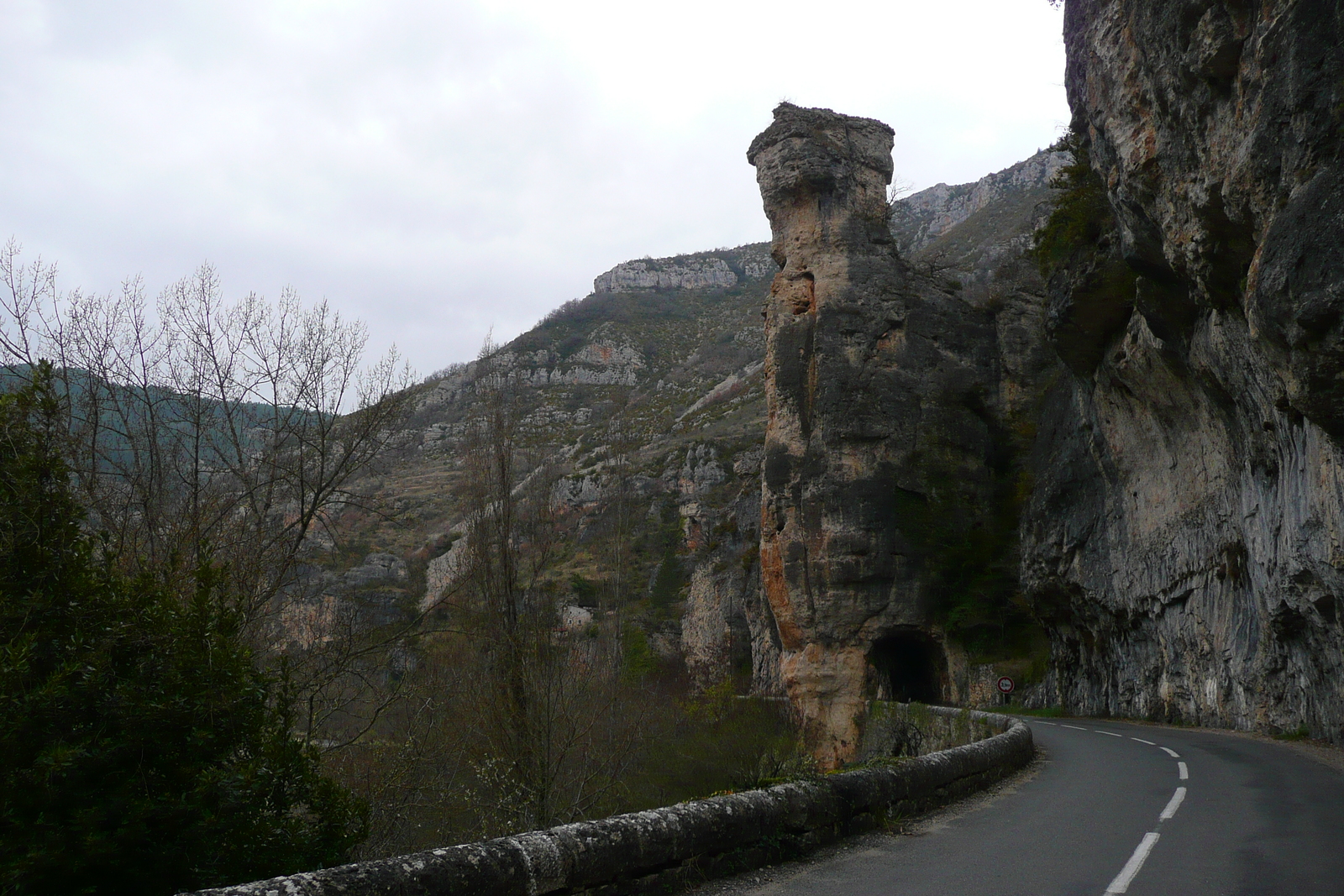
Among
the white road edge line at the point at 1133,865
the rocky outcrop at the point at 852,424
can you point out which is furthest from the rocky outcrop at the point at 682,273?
the white road edge line at the point at 1133,865

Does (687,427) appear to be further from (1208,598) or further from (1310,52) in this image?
(1310,52)

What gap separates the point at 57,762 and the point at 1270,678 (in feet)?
65.3

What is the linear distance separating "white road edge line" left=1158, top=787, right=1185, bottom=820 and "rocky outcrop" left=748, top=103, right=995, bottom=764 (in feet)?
69.9

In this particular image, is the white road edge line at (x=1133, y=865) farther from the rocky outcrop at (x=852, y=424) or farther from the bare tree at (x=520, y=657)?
the rocky outcrop at (x=852, y=424)

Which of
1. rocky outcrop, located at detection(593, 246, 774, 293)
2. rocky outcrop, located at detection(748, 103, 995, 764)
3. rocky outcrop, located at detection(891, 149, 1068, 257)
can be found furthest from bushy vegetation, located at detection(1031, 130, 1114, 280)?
rocky outcrop, located at detection(593, 246, 774, 293)

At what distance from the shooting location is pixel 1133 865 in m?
6.57

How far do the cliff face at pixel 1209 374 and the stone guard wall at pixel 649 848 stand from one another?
7.85m

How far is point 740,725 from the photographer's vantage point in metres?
30.6

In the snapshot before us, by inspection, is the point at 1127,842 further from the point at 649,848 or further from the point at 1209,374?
the point at 1209,374

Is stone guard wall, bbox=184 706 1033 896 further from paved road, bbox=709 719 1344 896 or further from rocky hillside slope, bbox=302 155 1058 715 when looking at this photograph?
rocky hillside slope, bbox=302 155 1058 715

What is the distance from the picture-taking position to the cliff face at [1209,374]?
10.6 m

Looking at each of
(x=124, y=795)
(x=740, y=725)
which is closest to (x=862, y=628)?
(x=740, y=725)

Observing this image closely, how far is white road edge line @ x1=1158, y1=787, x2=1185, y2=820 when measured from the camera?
8.73 metres

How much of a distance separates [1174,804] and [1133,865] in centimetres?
349
